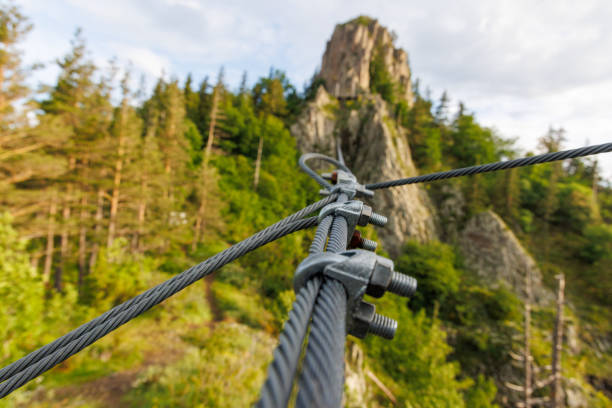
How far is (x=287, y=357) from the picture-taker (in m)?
0.54

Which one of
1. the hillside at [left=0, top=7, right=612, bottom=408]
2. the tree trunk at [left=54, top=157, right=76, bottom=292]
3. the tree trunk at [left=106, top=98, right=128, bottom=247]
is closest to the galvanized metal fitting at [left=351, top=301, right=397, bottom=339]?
the hillside at [left=0, top=7, right=612, bottom=408]

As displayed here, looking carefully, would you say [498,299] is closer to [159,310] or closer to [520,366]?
[520,366]

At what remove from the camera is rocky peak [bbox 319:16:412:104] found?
118 ft

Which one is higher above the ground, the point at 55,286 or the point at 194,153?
the point at 194,153

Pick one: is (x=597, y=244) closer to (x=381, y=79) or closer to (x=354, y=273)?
(x=381, y=79)

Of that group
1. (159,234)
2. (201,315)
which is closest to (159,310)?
(201,315)


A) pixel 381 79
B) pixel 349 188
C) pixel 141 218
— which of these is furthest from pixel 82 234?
pixel 381 79

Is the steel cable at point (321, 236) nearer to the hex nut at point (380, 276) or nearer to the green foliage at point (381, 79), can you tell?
the hex nut at point (380, 276)

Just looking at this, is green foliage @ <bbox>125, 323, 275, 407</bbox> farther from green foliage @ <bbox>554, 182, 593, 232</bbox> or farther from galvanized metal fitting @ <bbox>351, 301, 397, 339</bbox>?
green foliage @ <bbox>554, 182, 593, 232</bbox>

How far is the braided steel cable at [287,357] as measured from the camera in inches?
19.3

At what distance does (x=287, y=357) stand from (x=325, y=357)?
9 centimetres

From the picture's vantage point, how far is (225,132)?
29469 mm

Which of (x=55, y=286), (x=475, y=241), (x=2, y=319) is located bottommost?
(x=55, y=286)

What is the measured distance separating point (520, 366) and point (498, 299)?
4810 millimetres
